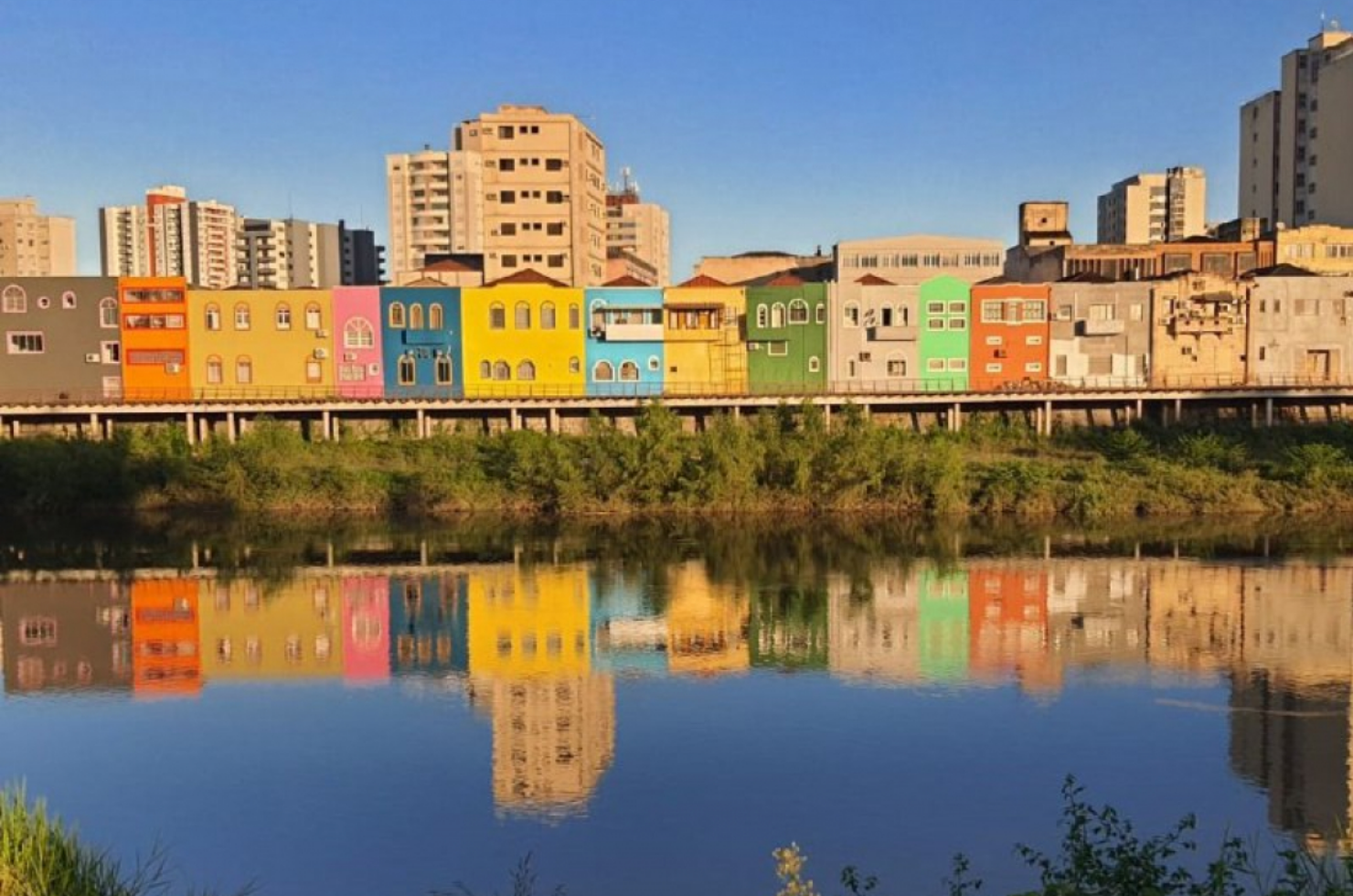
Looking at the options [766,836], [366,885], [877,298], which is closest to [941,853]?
[766,836]

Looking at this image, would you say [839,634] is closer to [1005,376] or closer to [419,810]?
[419,810]

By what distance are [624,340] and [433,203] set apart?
5799 cm

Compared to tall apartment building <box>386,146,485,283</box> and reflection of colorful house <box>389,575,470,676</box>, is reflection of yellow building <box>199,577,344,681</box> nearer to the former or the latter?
reflection of colorful house <box>389,575,470,676</box>

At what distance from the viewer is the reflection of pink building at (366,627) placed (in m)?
20.7

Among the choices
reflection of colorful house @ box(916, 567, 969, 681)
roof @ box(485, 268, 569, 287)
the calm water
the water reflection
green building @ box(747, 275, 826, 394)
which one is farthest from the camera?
roof @ box(485, 268, 569, 287)

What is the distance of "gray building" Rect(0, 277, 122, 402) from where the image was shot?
4356 cm

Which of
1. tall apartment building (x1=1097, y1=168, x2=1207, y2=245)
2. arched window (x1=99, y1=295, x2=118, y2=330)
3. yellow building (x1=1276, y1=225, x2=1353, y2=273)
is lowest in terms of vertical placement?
arched window (x1=99, y1=295, x2=118, y2=330)

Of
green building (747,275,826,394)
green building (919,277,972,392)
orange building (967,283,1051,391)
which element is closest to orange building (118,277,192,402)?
green building (747,275,826,394)

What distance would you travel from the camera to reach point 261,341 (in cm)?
4447

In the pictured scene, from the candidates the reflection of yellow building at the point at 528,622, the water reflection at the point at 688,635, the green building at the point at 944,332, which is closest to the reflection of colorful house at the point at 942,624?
the water reflection at the point at 688,635

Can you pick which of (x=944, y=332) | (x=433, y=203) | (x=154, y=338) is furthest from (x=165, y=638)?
(x=433, y=203)

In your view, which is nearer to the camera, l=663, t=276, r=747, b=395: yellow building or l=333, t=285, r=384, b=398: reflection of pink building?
l=333, t=285, r=384, b=398: reflection of pink building

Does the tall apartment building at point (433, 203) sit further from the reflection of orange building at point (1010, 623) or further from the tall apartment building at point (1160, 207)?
the reflection of orange building at point (1010, 623)

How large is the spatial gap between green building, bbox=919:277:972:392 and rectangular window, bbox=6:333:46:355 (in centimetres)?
3462
